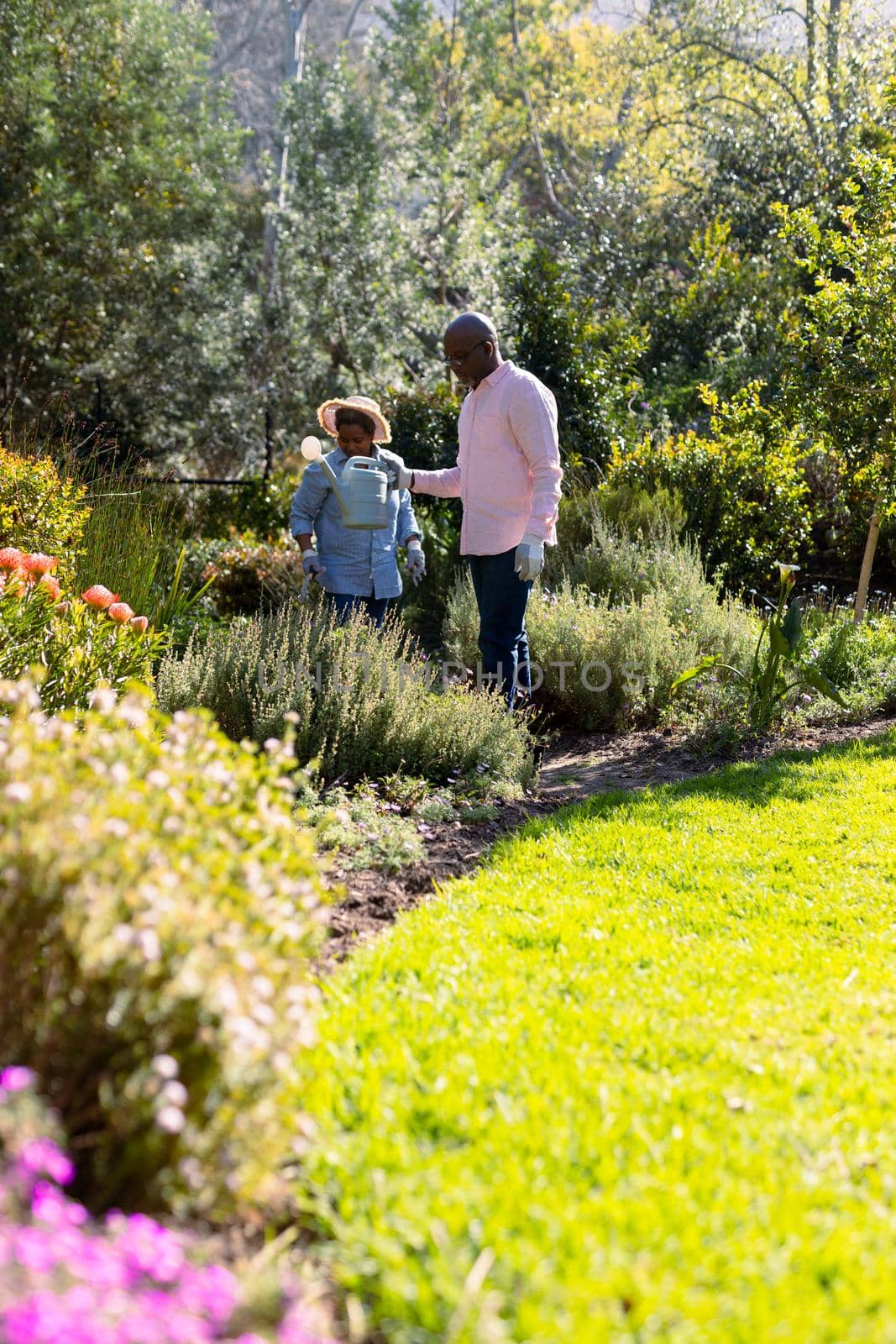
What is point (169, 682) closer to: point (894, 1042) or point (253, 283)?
point (894, 1042)

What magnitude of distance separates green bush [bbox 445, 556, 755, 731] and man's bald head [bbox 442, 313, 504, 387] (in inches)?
77.4

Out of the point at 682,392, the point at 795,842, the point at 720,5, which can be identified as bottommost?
the point at 795,842

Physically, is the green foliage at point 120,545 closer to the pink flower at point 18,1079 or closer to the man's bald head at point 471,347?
the man's bald head at point 471,347

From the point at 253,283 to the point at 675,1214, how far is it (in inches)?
829

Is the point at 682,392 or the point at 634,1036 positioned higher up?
the point at 682,392

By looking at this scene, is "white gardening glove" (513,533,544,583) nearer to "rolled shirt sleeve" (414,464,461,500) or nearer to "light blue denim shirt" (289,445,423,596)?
"rolled shirt sleeve" (414,464,461,500)

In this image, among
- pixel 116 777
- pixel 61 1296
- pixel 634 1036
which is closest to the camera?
pixel 61 1296

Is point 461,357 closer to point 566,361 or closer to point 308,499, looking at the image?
point 308,499

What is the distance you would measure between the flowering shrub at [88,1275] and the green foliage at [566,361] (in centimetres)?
891

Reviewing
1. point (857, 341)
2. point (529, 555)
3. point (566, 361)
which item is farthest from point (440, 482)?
point (566, 361)

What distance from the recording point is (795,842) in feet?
13.4

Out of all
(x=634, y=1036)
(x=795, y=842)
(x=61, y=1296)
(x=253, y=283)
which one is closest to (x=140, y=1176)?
(x=61, y=1296)

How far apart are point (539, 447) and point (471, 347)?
0.55m

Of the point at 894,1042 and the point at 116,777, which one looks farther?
the point at 894,1042
